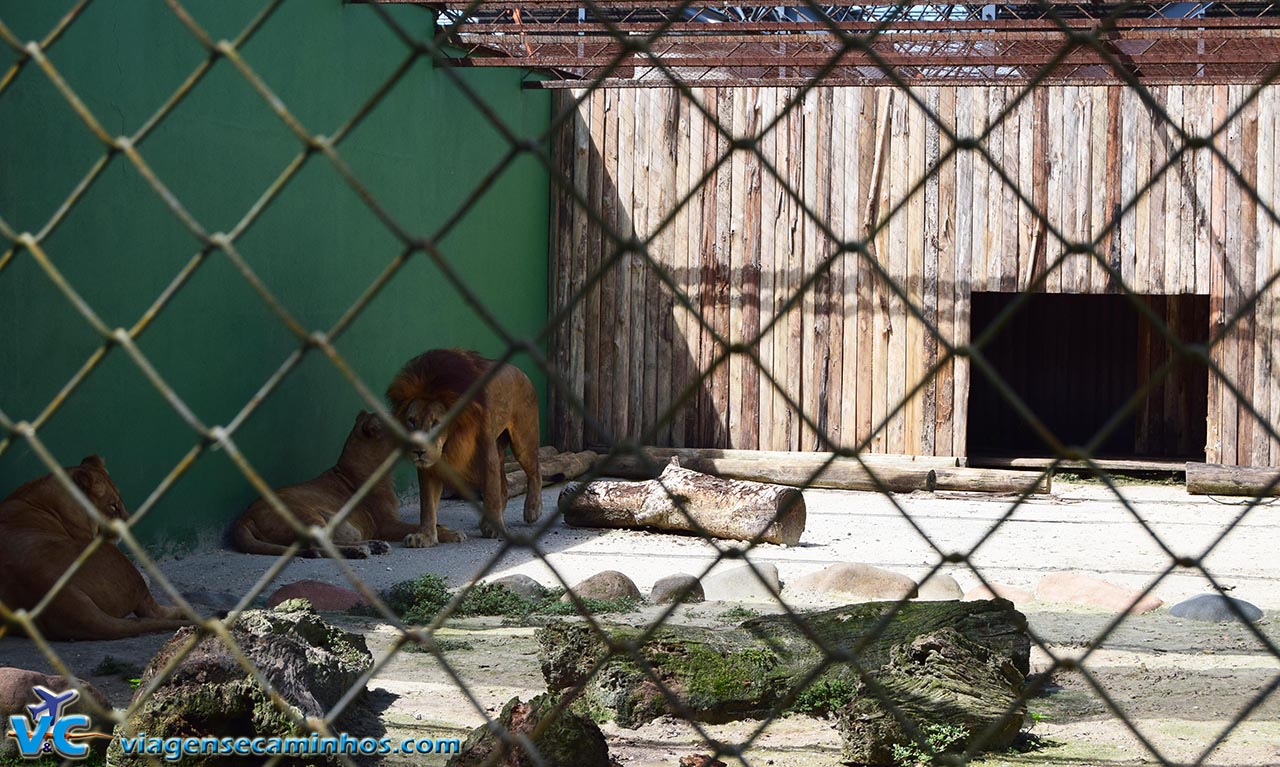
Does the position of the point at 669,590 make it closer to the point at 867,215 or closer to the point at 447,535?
the point at 447,535

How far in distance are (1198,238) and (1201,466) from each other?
2.07 metres

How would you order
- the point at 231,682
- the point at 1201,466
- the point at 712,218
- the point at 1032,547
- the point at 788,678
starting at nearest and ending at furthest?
the point at 231,682
the point at 788,678
the point at 1032,547
the point at 1201,466
the point at 712,218

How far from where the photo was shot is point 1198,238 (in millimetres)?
11453

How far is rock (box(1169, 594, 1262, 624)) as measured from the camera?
19.5ft

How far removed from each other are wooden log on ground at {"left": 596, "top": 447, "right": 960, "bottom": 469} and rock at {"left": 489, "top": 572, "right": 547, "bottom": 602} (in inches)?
201

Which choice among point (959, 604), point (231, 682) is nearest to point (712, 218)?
point (959, 604)

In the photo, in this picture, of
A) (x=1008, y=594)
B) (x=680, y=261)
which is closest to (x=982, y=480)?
(x=680, y=261)

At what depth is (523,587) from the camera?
6254mm

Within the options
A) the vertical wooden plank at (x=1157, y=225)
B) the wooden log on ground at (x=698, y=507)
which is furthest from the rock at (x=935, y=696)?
the vertical wooden plank at (x=1157, y=225)

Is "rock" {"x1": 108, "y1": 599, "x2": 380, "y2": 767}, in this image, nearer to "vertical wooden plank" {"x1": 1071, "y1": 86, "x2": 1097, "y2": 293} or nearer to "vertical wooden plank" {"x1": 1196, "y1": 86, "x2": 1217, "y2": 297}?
"vertical wooden plank" {"x1": 1071, "y1": 86, "x2": 1097, "y2": 293}

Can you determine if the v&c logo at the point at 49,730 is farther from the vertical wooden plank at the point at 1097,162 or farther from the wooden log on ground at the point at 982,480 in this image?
the vertical wooden plank at the point at 1097,162

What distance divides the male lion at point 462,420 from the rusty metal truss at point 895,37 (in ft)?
7.69

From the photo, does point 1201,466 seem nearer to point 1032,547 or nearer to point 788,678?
point 1032,547

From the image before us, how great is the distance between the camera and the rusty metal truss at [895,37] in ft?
28.9
